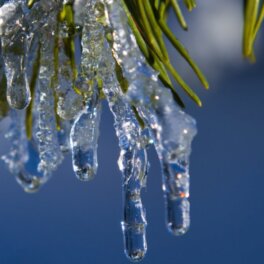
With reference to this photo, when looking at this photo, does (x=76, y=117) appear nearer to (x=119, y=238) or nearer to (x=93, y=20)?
(x=93, y=20)

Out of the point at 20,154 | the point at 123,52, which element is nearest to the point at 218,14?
the point at 20,154

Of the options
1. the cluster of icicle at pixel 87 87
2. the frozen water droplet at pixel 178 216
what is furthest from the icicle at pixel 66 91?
the frozen water droplet at pixel 178 216

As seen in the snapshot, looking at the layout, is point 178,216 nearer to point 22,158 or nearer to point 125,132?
point 125,132

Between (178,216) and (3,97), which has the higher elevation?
(3,97)

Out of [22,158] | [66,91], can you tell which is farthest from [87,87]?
[22,158]

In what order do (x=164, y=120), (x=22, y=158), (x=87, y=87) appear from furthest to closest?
(x=22, y=158) → (x=87, y=87) → (x=164, y=120)

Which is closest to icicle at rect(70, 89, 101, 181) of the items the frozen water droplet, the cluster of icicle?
the cluster of icicle
